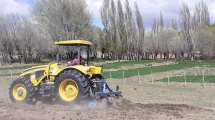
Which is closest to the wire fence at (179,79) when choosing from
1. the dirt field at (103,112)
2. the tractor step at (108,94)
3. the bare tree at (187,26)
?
the tractor step at (108,94)

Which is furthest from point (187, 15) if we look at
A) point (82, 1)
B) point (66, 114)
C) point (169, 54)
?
point (66, 114)

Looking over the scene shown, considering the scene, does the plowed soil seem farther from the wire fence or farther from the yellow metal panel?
the wire fence

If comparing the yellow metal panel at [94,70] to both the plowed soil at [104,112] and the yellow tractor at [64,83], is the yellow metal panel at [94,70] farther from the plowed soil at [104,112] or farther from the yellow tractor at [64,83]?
the plowed soil at [104,112]

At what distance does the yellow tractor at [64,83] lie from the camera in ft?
47.1

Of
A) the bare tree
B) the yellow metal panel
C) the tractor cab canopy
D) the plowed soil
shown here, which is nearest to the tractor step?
the plowed soil

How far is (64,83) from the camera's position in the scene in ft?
48.6

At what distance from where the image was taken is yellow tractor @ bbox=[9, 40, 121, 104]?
14.4 metres

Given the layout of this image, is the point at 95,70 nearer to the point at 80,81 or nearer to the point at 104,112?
the point at 80,81

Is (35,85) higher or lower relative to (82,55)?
lower

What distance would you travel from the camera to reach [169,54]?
376 feet

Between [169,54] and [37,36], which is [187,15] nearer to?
[169,54]

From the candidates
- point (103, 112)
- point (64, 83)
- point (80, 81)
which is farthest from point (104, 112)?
point (64, 83)

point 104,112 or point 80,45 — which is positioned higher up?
point 80,45

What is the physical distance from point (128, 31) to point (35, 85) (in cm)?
8184
